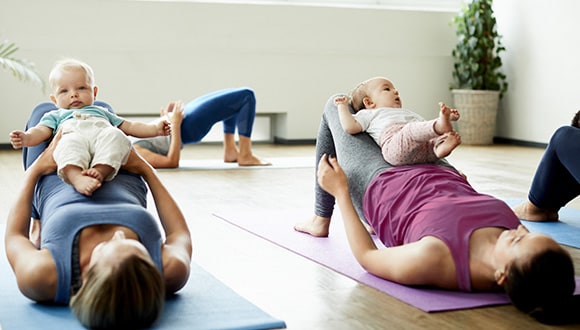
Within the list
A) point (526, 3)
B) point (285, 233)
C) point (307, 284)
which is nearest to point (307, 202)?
point (285, 233)

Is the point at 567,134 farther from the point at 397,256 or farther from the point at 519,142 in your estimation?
the point at 519,142

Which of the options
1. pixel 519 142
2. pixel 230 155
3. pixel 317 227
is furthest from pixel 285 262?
pixel 519 142

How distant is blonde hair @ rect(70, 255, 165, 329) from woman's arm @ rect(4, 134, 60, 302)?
0.22m

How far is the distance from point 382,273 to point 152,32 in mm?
4885

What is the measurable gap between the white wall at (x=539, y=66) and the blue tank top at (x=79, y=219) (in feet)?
17.3

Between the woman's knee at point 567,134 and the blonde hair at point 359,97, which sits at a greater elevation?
the blonde hair at point 359,97

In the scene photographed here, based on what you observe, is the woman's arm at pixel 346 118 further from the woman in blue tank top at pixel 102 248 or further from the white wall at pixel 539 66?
the white wall at pixel 539 66

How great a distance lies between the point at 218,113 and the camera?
17.0 ft

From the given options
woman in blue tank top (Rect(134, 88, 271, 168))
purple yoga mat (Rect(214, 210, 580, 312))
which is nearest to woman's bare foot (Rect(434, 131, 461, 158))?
purple yoga mat (Rect(214, 210, 580, 312))

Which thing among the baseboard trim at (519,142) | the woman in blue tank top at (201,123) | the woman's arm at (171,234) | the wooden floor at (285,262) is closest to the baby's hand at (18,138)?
the woman's arm at (171,234)

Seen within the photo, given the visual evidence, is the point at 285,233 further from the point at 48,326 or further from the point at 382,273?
the point at 48,326

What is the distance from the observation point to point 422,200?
2238 millimetres

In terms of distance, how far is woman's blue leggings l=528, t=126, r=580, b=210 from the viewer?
289cm

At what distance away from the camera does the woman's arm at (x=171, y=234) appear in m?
1.92
